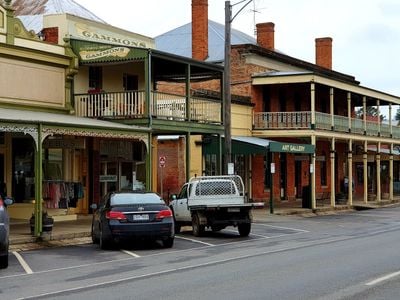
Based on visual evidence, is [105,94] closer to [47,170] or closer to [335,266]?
[47,170]

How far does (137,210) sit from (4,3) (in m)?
9.60

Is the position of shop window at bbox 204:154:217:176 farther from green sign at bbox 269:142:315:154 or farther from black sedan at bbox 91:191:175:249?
black sedan at bbox 91:191:175:249

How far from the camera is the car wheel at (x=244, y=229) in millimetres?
20828

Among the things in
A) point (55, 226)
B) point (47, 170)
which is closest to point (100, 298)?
point (55, 226)

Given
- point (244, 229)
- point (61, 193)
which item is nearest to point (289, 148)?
point (244, 229)

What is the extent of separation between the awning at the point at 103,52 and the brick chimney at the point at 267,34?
22.3m

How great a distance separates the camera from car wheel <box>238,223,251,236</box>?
2083 cm

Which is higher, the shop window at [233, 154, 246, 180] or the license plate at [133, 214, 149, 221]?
the shop window at [233, 154, 246, 180]

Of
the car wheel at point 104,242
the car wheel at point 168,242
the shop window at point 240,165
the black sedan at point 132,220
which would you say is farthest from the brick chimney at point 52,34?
the shop window at point 240,165

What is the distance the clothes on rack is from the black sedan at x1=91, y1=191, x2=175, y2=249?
6272mm

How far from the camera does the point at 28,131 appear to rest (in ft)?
60.8

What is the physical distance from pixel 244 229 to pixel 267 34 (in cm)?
2620

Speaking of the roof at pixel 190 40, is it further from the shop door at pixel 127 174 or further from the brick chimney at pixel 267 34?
the shop door at pixel 127 174

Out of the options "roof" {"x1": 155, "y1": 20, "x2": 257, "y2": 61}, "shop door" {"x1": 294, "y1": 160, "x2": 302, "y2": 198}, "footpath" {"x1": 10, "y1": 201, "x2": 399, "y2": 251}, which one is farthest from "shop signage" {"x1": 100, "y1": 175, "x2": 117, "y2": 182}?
"shop door" {"x1": 294, "y1": 160, "x2": 302, "y2": 198}
